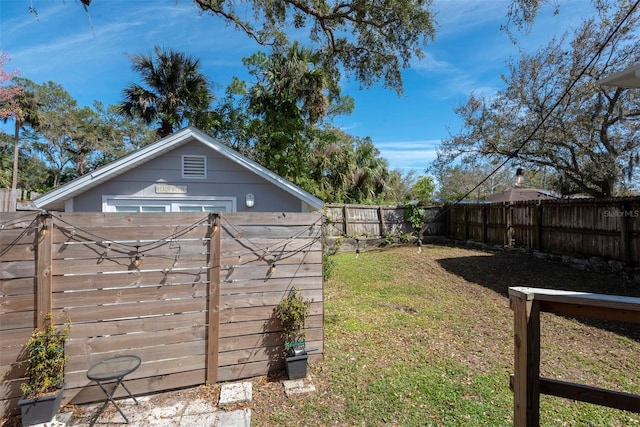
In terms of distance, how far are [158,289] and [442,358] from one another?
357 cm

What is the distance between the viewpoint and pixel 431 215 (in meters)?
14.9

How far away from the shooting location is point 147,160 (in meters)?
5.82

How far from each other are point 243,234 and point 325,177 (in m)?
12.4

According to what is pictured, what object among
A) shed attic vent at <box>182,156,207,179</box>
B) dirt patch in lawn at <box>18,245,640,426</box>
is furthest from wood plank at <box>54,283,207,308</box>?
shed attic vent at <box>182,156,207,179</box>

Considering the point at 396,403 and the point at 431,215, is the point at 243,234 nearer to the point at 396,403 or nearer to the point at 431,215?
the point at 396,403

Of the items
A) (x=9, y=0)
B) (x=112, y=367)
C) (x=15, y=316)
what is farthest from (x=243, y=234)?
(x=9, y=0)

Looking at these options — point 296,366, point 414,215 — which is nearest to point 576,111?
point 414,215

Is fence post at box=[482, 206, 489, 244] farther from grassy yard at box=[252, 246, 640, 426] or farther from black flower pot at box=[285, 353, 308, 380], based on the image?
black flower pot at box=[285, 353, 308, 380]

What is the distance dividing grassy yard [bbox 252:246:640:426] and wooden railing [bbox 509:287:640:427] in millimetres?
1242

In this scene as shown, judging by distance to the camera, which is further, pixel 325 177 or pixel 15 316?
pixel 325 177

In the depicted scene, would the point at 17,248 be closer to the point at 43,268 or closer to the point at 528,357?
the point at 43,268

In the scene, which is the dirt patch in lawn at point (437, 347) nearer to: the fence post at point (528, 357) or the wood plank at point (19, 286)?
the fence post at point (528, 357)

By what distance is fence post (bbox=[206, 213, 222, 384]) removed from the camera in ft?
11.3

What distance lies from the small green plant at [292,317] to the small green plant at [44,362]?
2.08 meters
